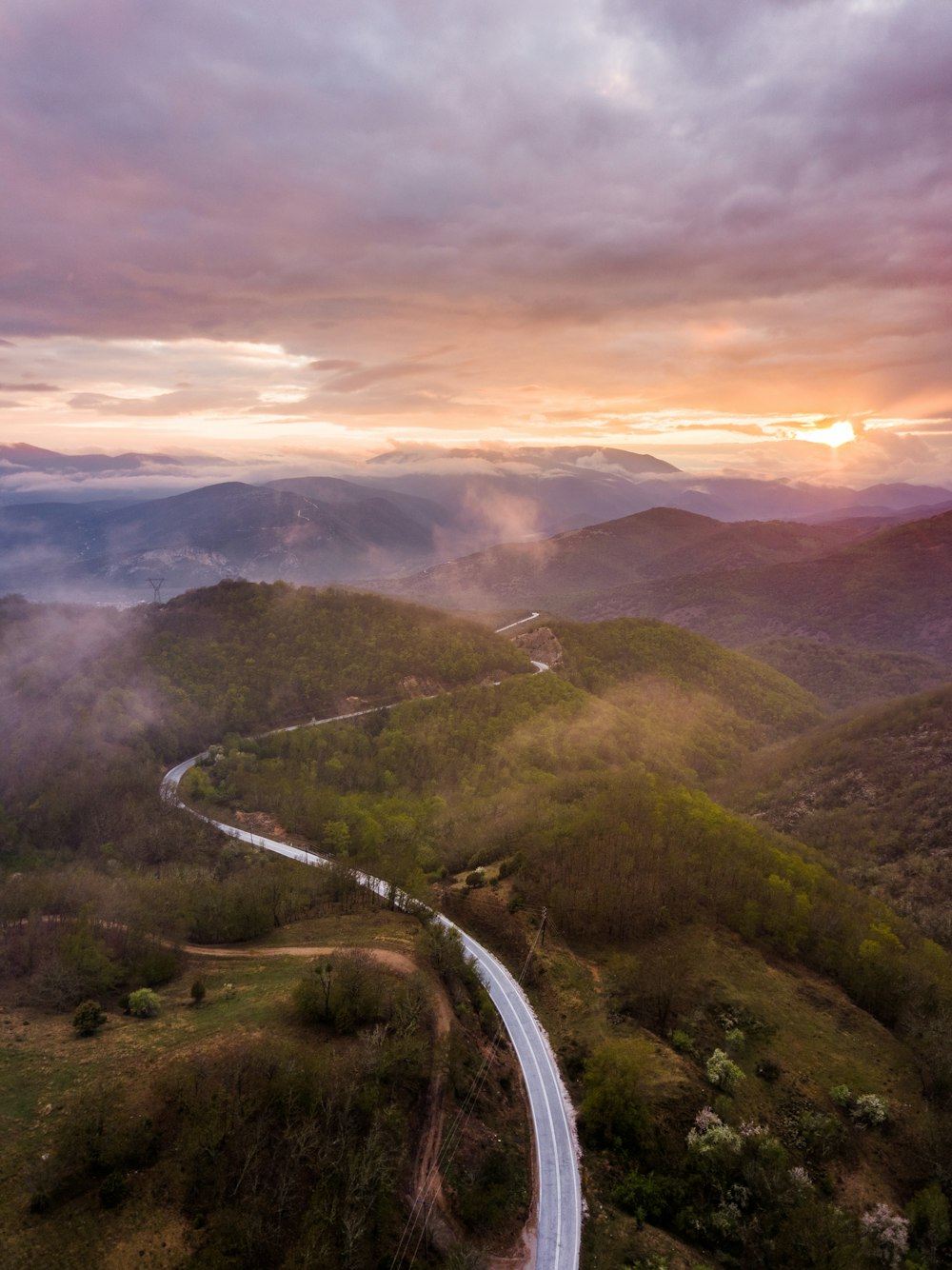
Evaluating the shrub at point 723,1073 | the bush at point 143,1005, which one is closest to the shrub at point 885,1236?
the shrub at point 723,1073

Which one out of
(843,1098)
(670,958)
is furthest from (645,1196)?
(670,958)

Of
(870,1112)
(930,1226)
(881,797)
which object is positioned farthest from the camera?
(881,797)

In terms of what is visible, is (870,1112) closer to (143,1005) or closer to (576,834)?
(576,834)

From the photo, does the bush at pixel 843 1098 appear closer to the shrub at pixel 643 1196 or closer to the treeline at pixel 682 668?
the shrub at pixel 643 1196

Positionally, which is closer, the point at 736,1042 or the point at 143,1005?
the point at 143,1005

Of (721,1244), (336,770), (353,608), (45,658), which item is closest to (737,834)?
(721,1244)

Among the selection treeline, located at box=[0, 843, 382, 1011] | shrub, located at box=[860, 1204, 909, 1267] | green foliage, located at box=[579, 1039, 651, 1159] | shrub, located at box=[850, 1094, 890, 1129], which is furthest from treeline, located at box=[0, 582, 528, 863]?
shrub, located at box=[860, 1204, 909, 1267]
